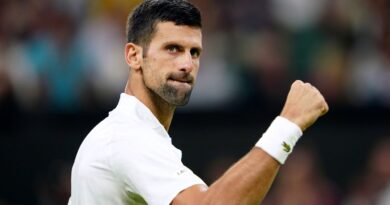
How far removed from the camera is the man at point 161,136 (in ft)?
13.9

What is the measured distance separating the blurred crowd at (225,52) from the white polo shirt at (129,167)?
5764 mm

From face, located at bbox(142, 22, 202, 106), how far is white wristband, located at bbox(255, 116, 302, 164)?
0.50m

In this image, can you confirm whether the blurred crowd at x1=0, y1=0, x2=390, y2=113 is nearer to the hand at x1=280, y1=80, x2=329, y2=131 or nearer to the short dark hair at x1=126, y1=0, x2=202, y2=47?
the short dark hair at x1=126, y1=0, x2=202, y2=47

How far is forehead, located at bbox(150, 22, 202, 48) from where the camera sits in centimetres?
472

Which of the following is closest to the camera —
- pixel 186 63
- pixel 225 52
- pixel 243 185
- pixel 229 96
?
pixel 243 185

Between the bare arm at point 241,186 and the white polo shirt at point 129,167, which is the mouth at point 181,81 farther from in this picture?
the bare arm at point 241,186

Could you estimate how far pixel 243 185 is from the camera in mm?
4188

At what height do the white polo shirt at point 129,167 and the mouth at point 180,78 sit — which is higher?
the mouth at point 180,78

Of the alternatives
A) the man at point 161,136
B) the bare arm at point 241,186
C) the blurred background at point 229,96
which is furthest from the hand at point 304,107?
the blurred background at point 229,96

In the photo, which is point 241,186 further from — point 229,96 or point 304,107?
point 229,96

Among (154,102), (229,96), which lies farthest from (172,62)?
(229,96)

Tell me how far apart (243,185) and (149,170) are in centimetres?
40

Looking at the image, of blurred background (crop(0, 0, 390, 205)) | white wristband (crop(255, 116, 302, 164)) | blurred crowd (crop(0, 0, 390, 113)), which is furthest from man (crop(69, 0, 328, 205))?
blurred crowd (crop(0, 0, 390, 113))

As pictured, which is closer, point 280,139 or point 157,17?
point 280,139
